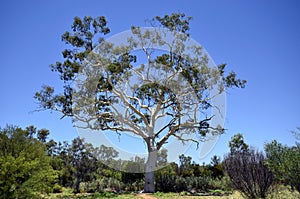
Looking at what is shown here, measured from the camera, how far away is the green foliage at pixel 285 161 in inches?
372

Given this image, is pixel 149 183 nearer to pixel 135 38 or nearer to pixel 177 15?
pixel 135 38

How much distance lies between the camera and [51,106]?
878 inches

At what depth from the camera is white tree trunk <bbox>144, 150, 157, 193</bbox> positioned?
2123 centimetres

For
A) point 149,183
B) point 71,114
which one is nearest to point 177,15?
point 71,114

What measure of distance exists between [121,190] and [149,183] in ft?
12.7

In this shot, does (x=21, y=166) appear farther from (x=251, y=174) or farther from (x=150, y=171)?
(x=150, y=171)

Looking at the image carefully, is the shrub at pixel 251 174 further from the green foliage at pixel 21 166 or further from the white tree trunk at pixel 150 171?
the white tree trunk at pixel 150 171

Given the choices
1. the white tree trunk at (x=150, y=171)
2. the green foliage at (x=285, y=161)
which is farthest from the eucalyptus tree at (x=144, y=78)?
the green foliage at (x=285, y=161)

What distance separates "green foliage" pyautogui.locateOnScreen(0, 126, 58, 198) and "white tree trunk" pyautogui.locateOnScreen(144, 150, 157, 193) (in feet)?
30.9

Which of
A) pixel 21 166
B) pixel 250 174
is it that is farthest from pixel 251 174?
pixel 21 166

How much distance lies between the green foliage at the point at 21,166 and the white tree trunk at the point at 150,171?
9411 millimetres

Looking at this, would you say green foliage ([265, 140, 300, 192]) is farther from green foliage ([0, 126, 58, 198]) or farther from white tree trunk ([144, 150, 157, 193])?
white tree trunk ([144, 150, 157, 193])

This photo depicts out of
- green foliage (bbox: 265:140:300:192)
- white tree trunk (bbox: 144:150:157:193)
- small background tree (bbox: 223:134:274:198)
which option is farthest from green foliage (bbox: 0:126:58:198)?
white tree trunk (bbox: 144:150:157:193)

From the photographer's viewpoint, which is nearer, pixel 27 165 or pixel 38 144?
pixel 27 165
